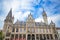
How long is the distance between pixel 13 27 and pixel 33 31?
7.09 meters

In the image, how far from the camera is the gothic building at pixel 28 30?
30188 mm

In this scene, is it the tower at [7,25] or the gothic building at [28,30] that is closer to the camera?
the gothic building at [28,30]

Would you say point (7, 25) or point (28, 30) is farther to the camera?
point (28, 30)

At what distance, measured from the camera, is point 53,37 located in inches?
1185

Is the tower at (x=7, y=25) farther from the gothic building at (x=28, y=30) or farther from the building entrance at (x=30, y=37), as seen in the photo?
the building entrance at (x=30, y=37)

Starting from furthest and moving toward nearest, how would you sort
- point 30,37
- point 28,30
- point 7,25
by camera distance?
1. point 28,30
2. point 7,25
3. point 30,37

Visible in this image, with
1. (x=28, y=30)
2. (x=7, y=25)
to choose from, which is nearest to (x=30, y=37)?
(x=28, y=30)

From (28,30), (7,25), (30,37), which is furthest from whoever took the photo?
(28,30)

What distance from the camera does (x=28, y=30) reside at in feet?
103

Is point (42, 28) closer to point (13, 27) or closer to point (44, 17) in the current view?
point (44, 17)

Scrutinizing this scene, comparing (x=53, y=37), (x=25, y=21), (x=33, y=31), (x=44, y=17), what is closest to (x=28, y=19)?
(x=25, y=21)

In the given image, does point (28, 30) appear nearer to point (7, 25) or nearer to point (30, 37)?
point (30, 37)

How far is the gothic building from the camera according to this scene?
3019cm

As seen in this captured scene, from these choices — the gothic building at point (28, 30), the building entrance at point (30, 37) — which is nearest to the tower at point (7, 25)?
the gothic building at point (28, 30)
